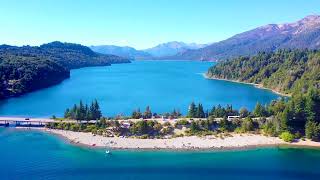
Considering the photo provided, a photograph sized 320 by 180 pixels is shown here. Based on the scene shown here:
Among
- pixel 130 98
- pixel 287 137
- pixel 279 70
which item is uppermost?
pixel 279 70

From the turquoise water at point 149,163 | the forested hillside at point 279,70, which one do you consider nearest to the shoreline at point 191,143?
the turquoise water at point 149,163

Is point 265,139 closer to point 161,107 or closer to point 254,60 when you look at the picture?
point 161,107

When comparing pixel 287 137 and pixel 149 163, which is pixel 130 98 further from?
pixel 149 163

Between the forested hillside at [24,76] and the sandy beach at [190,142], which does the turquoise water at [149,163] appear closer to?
the sandy beach at [190,142]

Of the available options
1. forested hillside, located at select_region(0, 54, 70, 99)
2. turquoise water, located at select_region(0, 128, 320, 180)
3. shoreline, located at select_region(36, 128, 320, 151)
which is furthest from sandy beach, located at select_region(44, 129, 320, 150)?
forested hillside, located at select_region(0, 54, 70, 99)

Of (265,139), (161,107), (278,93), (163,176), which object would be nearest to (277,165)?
(265,139)

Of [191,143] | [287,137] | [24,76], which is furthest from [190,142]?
[24,76]
